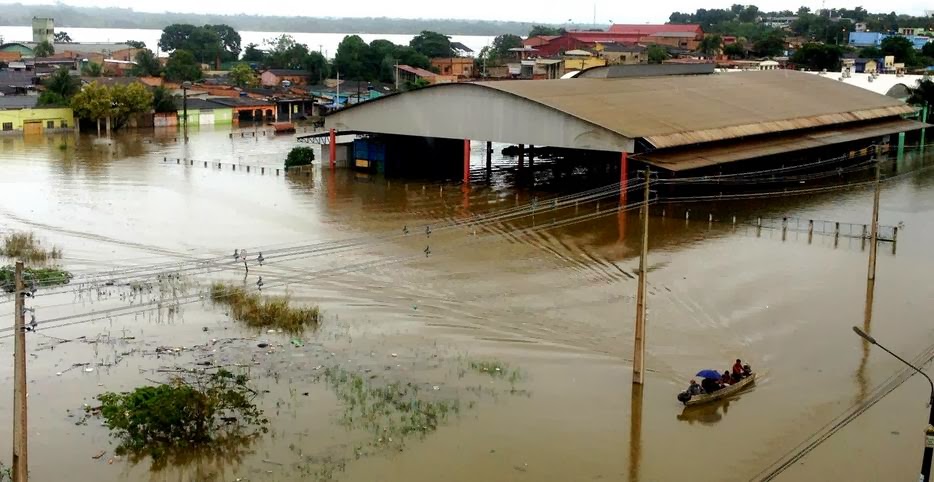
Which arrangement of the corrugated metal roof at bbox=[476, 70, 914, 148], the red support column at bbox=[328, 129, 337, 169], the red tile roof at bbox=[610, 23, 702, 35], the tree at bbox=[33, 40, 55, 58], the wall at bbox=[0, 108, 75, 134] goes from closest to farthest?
the corrugated metal roof at bbox=[476, 70, 914, 148], the red support column at bbox=[328, 129, 337, 169], the wall at bbox=[0, 108, 75, 134], the tree at bbox=[33, 40, 55, 58], the red tile roof at bbox=[610, 23, 702, 35]

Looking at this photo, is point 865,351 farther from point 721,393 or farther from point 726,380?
point 721,393

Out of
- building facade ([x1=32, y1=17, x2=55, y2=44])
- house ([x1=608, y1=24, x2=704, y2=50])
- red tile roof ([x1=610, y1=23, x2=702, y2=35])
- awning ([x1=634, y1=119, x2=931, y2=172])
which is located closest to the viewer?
awning ([x1=634, y1=119, x2=931, y2=172])

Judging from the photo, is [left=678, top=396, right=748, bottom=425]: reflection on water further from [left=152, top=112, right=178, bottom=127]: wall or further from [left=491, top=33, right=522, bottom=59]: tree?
[left=491, top=33, right=522, bottom=59]: tree

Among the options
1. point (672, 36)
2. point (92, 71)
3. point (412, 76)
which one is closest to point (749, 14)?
point (672, 36)

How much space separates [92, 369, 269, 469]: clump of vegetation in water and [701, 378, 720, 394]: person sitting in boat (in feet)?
16.9

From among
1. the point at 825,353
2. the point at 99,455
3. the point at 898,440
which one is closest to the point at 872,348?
the point at 825,353

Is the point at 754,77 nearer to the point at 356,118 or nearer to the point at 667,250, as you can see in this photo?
the point at 356,118

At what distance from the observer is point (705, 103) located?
31234 millimetres

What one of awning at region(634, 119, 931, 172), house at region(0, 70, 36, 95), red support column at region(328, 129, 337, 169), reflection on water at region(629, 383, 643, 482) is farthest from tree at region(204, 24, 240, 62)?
reflection on water at region(629, 383, 643, 482)

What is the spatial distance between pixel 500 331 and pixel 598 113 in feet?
42.2

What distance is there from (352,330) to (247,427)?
370cm

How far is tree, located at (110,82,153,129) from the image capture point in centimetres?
4075

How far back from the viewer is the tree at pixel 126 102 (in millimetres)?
40750

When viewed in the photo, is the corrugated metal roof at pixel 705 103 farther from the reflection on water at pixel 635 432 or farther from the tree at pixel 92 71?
the tree at pixel 92 71
